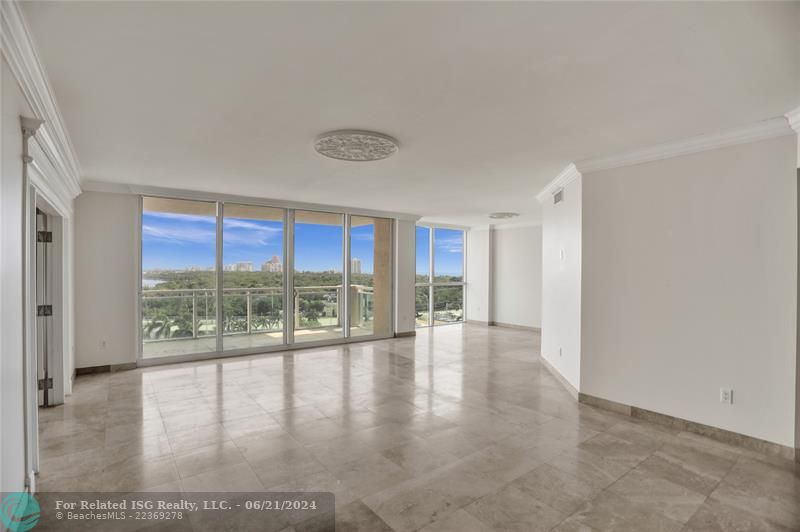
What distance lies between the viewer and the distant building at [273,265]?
7212 millimetres

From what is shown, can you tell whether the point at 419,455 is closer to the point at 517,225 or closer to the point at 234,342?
the point at 234,342

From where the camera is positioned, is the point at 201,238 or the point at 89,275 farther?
the point at 201,238

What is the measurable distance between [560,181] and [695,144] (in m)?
1.65

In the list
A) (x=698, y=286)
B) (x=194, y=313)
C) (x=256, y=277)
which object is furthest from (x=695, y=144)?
(x=194, y=313)

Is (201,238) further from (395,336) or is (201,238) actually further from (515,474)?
(515,474)

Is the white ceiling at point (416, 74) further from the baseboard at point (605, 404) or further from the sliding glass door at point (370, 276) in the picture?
the sliding glass door at point (370, 276)

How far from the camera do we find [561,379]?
521cm

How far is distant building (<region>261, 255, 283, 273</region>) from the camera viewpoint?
7212mm

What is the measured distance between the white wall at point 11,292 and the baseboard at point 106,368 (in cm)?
391

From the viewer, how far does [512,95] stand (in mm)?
2699

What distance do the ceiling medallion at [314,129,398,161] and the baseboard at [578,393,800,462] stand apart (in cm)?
339

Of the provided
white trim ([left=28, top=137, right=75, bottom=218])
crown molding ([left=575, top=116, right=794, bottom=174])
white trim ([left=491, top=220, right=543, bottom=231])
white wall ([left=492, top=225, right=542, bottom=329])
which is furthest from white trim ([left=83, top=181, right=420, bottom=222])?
crown molding ([left=575, top=116, right=794, bottom=174])

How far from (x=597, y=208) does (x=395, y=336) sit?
17.8 feet

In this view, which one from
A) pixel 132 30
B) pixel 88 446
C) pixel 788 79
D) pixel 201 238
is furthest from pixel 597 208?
pixel 201 238
